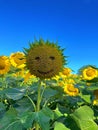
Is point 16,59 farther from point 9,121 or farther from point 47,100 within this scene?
point 9,121

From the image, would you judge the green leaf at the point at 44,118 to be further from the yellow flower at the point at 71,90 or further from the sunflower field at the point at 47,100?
the yellow flower at the point at 71,90

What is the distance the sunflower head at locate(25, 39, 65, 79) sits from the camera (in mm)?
3568

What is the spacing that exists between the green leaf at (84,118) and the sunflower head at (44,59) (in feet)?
1.45

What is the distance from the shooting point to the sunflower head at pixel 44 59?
357 cm

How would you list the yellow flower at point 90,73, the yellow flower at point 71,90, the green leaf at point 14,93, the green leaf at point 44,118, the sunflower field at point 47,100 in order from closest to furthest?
the green leaf at point 44,118
the sunflower field at point 47,100
the green leaf at point 14,93
the yellow flower at point 71,90
the yellow flower at point 90,73

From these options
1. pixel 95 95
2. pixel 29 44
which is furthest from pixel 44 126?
pixel 95 95

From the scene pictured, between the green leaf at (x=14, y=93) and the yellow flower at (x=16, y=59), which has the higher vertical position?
the yellow flower at (x=16, y=59)

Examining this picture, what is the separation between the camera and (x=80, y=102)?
4230 millimetres

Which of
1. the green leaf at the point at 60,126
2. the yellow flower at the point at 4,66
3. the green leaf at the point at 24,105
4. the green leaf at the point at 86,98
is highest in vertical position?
the yellow flower at the point at 4,66

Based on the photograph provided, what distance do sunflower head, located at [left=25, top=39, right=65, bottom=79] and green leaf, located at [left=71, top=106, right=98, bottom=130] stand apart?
44cm

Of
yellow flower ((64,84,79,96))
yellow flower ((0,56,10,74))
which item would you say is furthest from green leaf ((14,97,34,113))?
yellow flower ((0,56,10,74))

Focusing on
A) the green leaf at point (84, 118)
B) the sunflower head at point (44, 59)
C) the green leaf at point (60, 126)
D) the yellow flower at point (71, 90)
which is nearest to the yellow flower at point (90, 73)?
the yellow flower at point (71, 90)

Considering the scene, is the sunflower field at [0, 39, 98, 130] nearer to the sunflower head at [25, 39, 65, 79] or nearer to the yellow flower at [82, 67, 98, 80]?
the sunflower head at [25, 39, 65, 79]

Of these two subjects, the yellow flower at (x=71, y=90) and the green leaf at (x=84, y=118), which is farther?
the yellow flower at (x=71, y=90)
